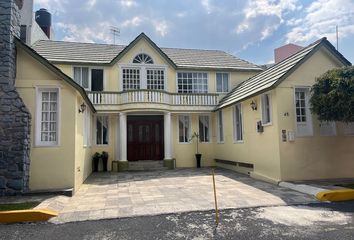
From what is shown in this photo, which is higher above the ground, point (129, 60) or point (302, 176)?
point (129, 60)

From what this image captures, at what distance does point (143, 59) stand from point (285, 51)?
14.9 m

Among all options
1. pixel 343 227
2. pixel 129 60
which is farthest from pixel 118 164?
pixel 343 227

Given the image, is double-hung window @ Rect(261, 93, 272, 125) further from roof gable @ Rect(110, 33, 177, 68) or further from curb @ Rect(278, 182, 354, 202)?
roof gable @ Rect(110, 33, 177, 68)

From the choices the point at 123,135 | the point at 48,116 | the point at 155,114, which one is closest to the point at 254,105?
the point at 155,114

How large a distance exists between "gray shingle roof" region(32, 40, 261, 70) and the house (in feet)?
0.23

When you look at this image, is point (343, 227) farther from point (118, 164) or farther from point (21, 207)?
point (118, 164)

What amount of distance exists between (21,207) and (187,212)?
4095 mm

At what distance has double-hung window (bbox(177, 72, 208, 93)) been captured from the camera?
17917mm

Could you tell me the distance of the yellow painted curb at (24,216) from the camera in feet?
20.0

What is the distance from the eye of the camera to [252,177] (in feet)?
40.0

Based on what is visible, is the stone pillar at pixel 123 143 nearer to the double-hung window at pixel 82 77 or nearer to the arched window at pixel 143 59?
the double-hung window at pixel 82 77

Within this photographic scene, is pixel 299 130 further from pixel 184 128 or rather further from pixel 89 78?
pixel 89 78

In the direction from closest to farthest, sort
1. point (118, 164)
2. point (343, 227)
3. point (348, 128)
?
point (343, 227)
point (348, 128)
point (118, 164)

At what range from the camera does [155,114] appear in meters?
17.1
